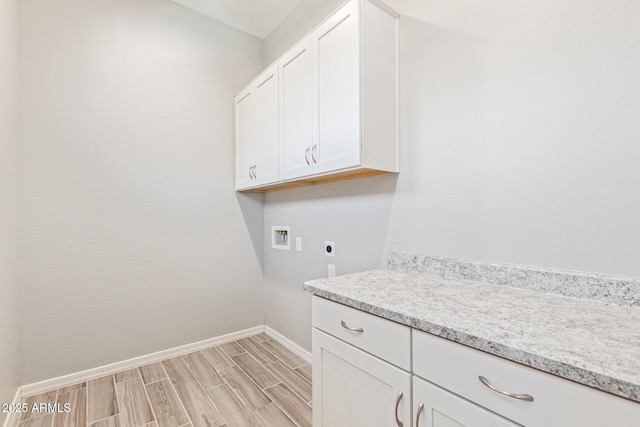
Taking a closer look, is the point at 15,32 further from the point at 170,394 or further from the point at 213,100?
the point at 170,394

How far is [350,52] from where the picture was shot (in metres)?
1.56

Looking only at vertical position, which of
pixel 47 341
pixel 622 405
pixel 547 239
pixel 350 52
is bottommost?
pixel 47 341

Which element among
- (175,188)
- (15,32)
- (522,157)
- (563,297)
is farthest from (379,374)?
(15,32)

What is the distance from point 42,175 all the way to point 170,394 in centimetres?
172

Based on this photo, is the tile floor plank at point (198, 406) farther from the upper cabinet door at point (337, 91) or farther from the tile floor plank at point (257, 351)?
the upper cabinet door at point (337, 91)

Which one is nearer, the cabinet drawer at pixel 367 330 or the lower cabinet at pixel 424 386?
the lower cabinet at pixel 424 386

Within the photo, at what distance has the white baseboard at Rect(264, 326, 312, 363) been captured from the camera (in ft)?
7.86

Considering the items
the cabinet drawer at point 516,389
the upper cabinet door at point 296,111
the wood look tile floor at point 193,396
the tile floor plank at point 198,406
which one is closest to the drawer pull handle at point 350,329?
the cabinet drawer at point 516,389

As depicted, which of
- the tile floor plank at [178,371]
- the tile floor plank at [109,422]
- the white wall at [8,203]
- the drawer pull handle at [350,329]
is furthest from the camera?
the tile floor plank at [178,371]

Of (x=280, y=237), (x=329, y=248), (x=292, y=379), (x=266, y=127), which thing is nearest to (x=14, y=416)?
(x=292, y=379)

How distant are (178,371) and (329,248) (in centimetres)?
150

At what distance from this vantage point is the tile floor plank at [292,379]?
1.94m

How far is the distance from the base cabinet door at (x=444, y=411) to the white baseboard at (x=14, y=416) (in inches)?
85.1

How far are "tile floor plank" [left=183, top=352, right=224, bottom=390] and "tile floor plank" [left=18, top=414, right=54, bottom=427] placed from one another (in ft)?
2.64
